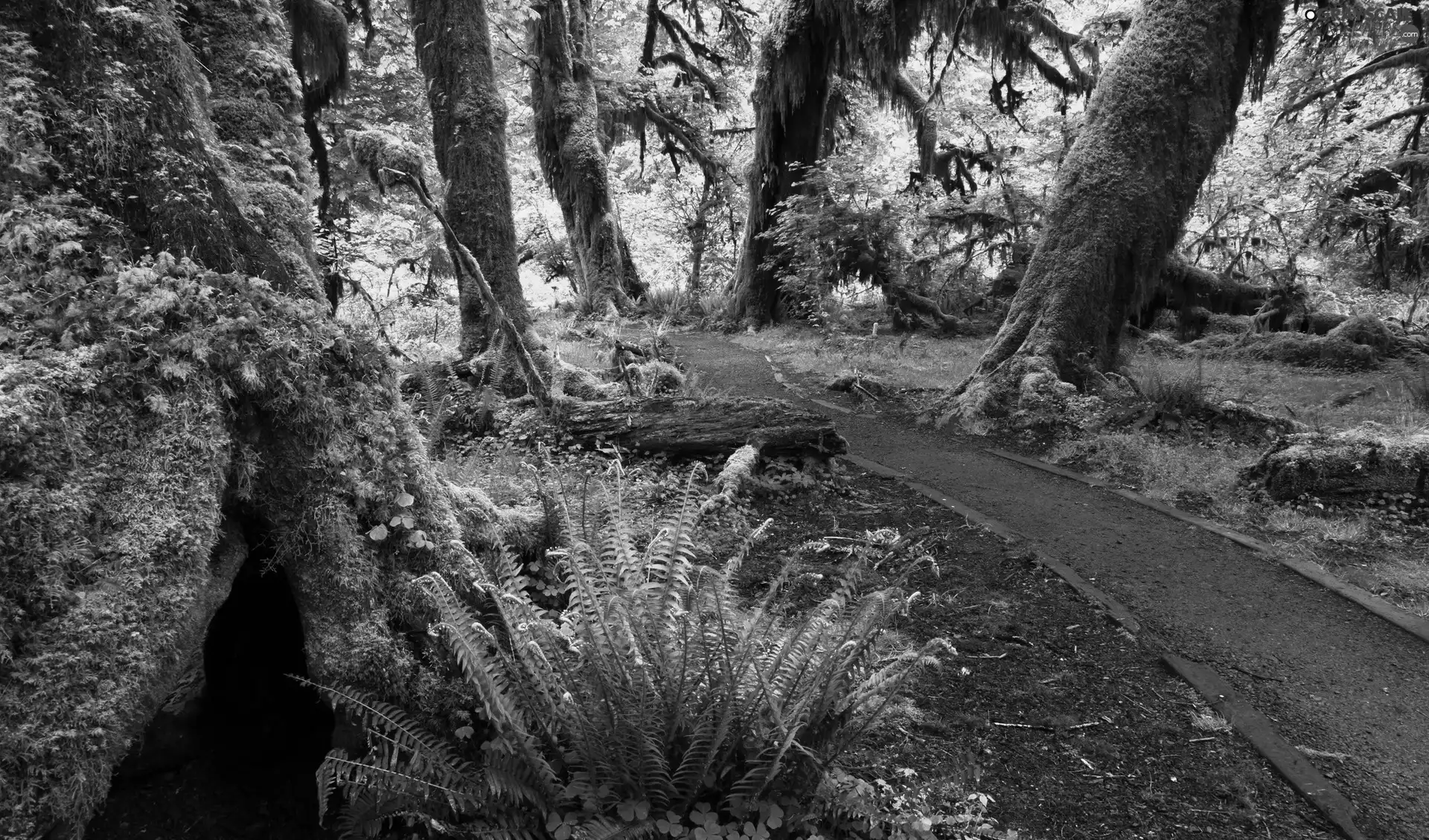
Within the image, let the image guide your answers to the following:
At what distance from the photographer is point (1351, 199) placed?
584 inches

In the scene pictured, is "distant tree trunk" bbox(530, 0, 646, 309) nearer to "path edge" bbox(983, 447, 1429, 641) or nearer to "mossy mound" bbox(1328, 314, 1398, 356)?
"path edge" bbox(983, 447, 1429, 641)

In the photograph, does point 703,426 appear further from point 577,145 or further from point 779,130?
point 779,130

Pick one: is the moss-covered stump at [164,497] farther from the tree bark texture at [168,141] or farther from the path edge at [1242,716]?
the path edge at [1242,716]

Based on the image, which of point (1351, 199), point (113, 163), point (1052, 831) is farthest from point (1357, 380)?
point (113, 163)

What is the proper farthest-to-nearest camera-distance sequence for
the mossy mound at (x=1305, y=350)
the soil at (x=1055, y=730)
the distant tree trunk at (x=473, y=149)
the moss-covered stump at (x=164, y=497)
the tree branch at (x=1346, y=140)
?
the tree branch at (x=1346, y=140) < the mossy mound at (x=1305, y=350) < the distant tree trunk at (x=473, y=149) < the soil at (x=1055, y=730) < the moss-covered stump at (x=164, y=497)

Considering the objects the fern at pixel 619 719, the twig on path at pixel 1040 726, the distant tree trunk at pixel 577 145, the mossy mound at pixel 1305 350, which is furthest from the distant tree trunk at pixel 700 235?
the fern at pixel 619 719

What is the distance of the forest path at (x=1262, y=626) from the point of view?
10.8ft

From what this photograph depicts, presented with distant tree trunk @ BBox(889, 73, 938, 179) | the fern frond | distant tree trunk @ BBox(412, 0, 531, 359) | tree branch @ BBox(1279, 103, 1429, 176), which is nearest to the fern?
the fern frond

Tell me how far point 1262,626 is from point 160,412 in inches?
218

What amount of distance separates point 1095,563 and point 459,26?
8.46m

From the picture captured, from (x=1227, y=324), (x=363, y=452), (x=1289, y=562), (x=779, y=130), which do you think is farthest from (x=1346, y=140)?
(x=363, y=452)

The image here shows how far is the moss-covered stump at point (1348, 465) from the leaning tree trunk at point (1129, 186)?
2659 mm

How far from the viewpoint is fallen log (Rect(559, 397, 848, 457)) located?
6.79 m

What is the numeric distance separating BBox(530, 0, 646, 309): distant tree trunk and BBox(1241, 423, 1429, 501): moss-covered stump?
14.0 meters
